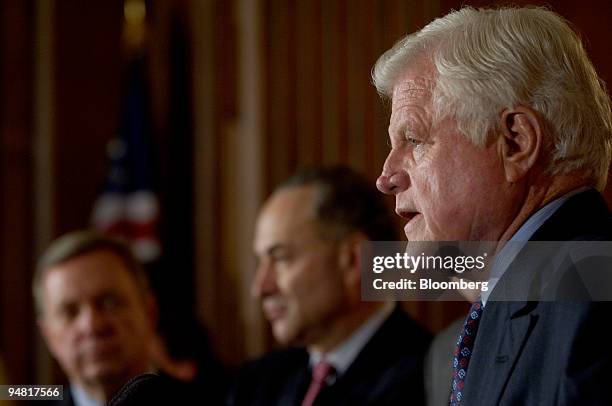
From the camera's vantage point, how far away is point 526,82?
169 centimetres

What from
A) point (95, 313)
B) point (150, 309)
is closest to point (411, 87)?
point (95, 313)

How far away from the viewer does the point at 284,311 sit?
3.24 metres

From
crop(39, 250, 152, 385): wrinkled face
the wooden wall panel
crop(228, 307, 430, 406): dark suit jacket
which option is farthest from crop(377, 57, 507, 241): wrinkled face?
the wooden wall panel

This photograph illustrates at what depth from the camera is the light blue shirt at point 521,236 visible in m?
1.69

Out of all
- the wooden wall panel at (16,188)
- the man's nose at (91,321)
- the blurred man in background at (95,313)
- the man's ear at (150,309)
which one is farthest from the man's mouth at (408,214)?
the wooden wall panel at (16,188)

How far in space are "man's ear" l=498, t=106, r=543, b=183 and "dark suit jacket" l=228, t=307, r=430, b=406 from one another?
49.6 inches

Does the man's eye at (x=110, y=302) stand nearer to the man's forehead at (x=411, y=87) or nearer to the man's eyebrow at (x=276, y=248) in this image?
the man's eyebrow at (x=276, y=248)

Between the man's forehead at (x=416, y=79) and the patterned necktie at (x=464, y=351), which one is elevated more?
the man's forehead at (x=416, y=79)

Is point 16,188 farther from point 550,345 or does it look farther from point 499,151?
point 550,345

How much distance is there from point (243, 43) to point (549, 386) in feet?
12.5

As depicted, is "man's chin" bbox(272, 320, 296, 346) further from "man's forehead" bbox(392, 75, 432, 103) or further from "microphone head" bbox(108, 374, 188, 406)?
"microphone head" bbox(108, 374, 188, 406)

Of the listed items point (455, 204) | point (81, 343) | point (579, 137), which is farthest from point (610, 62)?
point (81, 343)

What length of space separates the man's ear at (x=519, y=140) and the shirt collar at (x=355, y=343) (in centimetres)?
147

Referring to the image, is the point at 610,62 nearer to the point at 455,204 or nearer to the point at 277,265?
the point at 455,204
